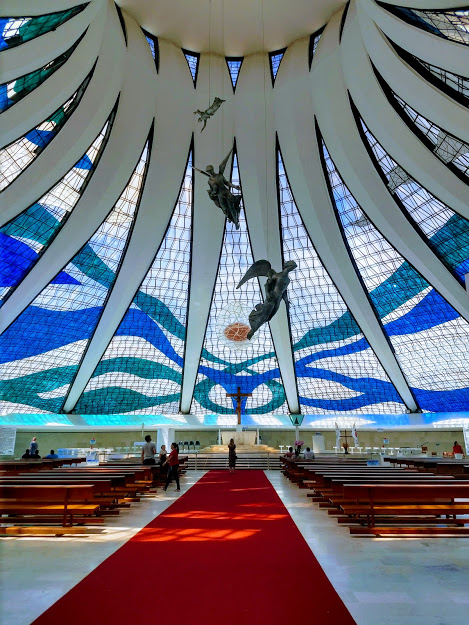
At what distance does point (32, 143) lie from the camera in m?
20.2

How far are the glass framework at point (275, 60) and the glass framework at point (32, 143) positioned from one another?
9780 mm

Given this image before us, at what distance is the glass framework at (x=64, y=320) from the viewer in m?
25.8

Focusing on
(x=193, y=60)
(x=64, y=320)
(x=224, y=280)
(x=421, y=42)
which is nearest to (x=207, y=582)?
(x=421, y=42)

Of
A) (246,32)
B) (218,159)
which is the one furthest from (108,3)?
(218,159)

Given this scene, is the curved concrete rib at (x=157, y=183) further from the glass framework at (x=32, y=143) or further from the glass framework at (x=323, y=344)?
the glass framework at (x=323, y=344)

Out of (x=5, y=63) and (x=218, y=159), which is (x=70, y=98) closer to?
(x=5, y=63)

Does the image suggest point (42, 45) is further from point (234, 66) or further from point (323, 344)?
point (323, 344)

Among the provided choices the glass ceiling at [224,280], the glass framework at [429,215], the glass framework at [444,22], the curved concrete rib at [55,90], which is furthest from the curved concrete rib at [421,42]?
the curved concrete rib at [55,90]

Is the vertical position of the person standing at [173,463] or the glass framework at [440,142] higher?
the glass framework at [440,142]

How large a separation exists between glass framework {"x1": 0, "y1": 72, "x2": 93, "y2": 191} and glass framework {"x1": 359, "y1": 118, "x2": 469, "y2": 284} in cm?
1352

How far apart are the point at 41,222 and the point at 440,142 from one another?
18834 millimetres

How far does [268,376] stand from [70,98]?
23.4 meters

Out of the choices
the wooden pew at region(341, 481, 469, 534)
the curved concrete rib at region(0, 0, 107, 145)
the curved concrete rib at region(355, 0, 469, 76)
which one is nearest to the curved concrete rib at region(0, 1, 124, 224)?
the curved concrete rib at region(0, 0, 107, 145)

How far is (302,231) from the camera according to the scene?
27.9m
